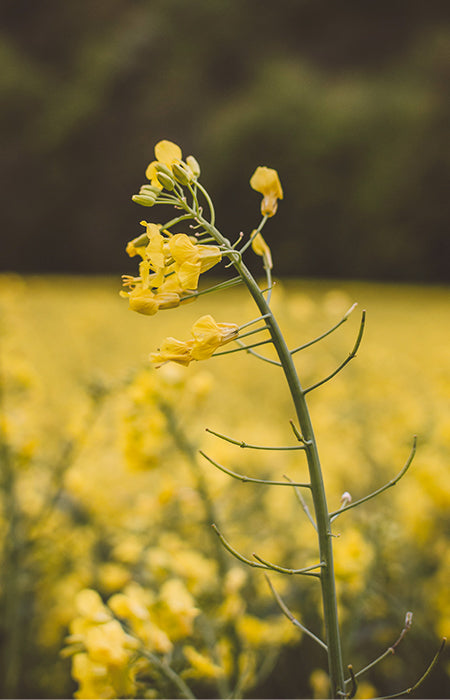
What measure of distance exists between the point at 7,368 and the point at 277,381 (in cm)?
126

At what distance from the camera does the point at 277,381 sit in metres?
1.95

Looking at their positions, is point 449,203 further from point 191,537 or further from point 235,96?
point 191,537

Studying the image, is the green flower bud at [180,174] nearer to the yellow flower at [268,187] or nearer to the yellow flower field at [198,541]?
the yellow flower at [268,187]

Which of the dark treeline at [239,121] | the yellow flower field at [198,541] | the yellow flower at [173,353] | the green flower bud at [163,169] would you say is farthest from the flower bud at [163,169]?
the dark treeline at [239,121]

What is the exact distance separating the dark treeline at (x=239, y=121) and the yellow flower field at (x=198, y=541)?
20.0 feet

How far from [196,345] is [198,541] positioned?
25.2 inches

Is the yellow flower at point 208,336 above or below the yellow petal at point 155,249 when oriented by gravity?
below

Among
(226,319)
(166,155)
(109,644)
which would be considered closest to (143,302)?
(166,155)

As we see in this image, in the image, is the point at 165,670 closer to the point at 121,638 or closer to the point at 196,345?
the point at 121,638

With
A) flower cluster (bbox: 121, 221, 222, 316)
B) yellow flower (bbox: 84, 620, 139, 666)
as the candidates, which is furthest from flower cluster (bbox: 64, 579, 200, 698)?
flower cluster (bbox: 121, 221, 222, 316)

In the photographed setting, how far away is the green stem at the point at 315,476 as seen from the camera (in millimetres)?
297

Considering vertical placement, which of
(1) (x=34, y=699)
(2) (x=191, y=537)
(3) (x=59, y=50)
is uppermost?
(3) (x=59, y=50)

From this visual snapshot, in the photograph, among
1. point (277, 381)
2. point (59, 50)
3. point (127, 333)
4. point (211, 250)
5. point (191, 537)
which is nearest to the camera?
point (211, 250)

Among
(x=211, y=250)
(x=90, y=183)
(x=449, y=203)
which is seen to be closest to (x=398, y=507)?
(x=211, y=250)
